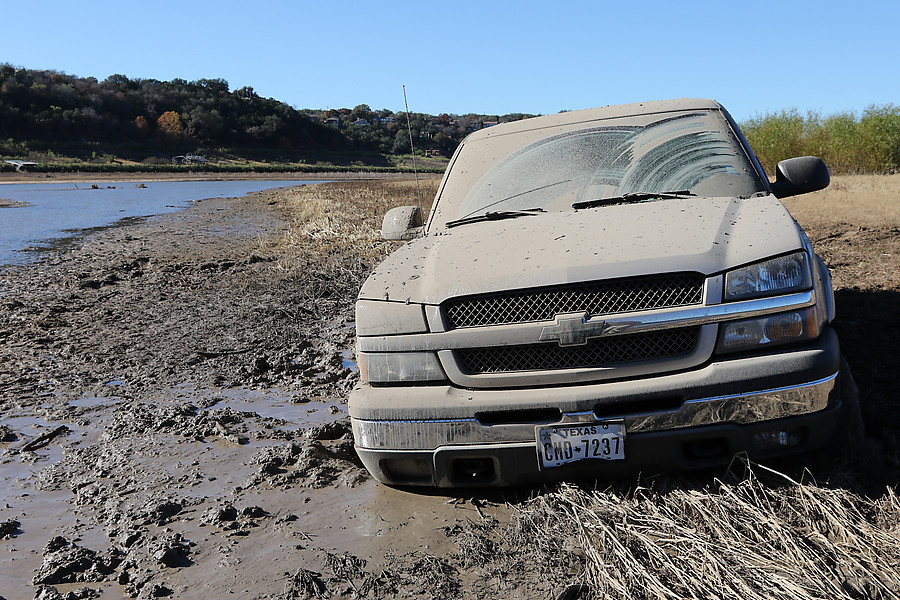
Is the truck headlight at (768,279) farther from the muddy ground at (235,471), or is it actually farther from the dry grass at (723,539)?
the muddy ground at (235,471)

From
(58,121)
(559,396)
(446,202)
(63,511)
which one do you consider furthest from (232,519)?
(58,121)

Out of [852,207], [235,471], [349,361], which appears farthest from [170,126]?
[235,471]

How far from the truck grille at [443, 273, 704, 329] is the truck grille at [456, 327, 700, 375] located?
0.11 metres

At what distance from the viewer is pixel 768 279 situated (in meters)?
2.86

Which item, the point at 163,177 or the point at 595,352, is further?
the point at 163,177

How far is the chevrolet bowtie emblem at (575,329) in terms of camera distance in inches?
112

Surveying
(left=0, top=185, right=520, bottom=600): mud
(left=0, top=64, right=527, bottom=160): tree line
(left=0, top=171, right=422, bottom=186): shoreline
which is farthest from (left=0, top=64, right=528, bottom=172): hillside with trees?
(left=0, top=185, right=520, bottom=600): mud

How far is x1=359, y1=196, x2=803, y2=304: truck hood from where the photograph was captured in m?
2.92

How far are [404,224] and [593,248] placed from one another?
5.95 ft

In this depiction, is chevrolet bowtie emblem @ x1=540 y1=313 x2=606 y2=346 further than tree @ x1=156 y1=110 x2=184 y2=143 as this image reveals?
No

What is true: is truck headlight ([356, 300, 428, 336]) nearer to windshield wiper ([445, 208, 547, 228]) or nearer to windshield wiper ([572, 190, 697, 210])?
windshield wiper ([445, 208, 547, 228])

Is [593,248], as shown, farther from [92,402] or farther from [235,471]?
[92,402]

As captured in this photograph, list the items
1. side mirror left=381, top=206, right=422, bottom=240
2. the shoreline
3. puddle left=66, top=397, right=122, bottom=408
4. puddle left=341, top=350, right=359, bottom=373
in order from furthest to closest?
the shoreline < puddle left=341, top=350, right=359, bottom=373 < puddle left=66, top=397, right=122, bottom=408 < side mirror left=381, top=206, right=422, bottom=240

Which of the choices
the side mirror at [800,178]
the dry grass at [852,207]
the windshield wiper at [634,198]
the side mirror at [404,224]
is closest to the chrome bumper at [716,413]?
the windshield wiper at [634,198]
